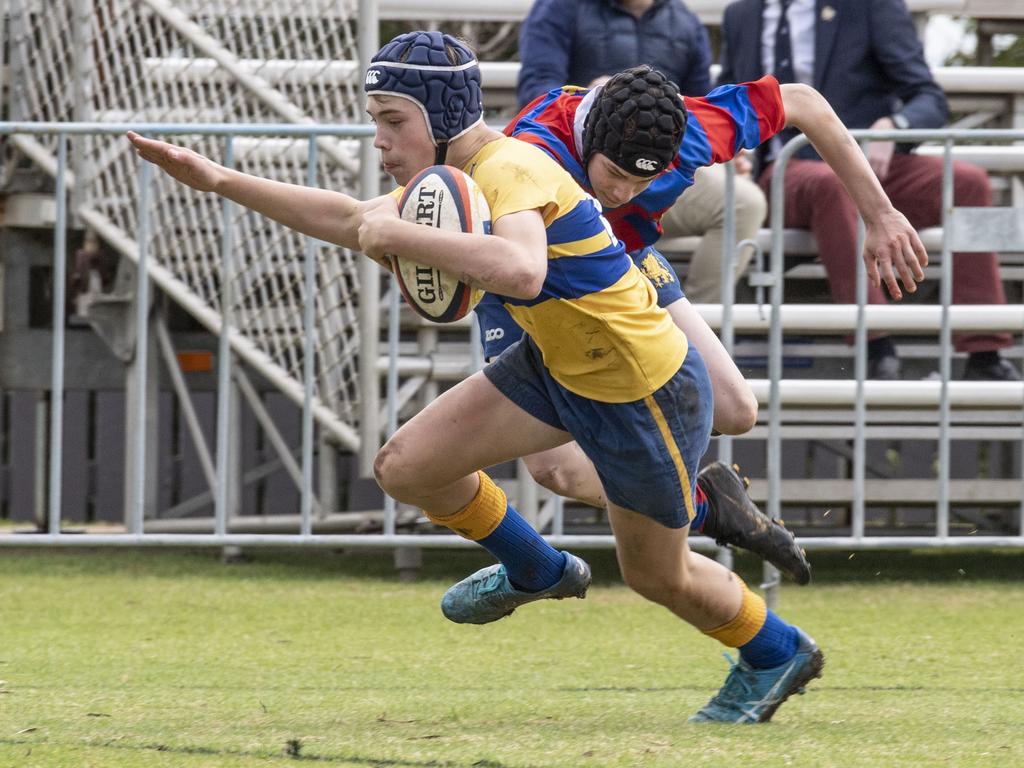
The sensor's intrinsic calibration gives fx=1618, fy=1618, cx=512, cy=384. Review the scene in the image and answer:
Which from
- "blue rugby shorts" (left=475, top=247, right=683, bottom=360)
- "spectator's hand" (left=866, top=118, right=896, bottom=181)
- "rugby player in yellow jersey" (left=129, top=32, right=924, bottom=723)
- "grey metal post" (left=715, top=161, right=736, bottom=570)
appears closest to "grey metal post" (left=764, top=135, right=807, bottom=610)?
"grey metal post" (left=715, top=161, right=736, bottom=570)

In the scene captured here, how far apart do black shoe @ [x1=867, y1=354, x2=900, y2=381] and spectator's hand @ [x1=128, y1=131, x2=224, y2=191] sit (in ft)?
12.1

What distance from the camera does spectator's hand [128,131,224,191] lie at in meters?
3.56

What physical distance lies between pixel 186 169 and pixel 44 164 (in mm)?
4374

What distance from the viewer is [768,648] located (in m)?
4.21

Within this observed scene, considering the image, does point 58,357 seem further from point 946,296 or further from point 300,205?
point 946,296

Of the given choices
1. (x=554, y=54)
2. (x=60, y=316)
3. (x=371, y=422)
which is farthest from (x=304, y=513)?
(x=554, y=54)

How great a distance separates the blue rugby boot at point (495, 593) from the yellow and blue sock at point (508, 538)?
0.03 metres

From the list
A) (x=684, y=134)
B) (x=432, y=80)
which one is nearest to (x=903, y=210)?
(x=684, y=134)

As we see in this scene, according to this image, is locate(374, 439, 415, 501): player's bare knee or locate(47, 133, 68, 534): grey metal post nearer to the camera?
locate(374, 439, 415, 501): player's bare knee

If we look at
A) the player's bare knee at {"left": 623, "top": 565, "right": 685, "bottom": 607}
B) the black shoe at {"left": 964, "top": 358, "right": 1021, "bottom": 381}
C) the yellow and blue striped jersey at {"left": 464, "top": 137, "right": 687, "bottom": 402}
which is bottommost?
the player's bare knee at {"left": 623, "top": 565, "right": 685, "bottom": 607}

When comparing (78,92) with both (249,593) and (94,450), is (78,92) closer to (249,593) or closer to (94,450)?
(249,593)

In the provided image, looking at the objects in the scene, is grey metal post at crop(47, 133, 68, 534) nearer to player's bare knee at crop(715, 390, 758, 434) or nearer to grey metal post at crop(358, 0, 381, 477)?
grey metal post at crop(358, 0, 381, 477)

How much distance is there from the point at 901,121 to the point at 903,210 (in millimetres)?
361

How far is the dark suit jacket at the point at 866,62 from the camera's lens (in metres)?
6.75
